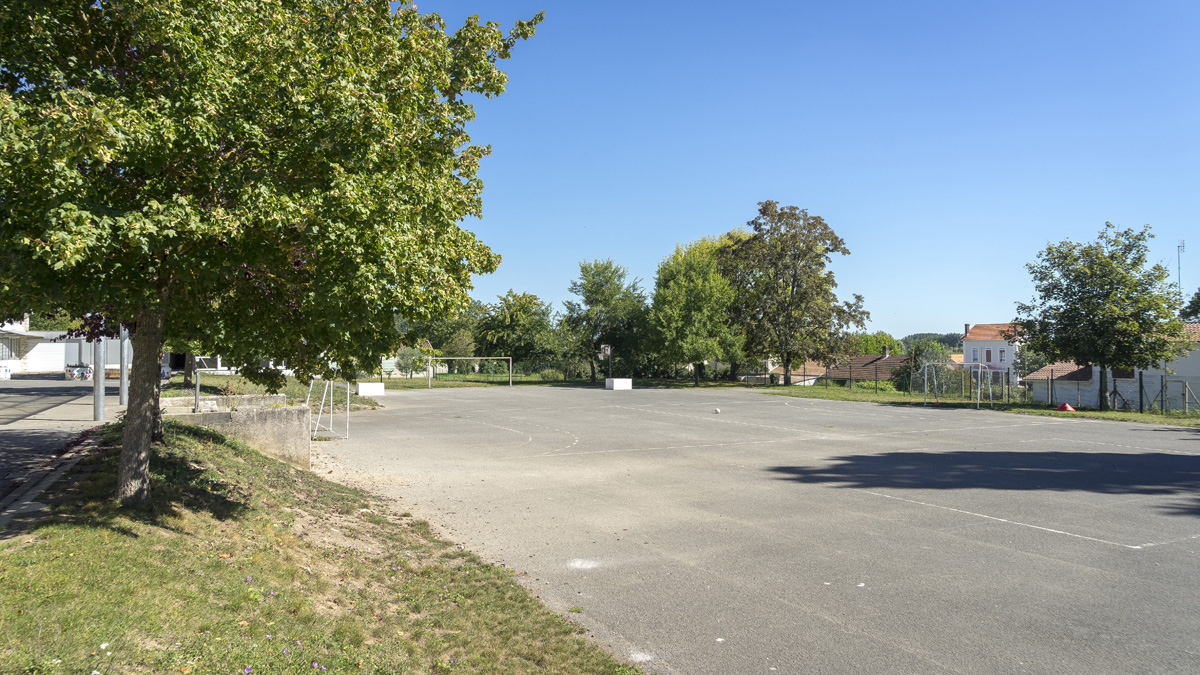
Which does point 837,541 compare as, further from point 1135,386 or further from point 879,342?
point 879,342

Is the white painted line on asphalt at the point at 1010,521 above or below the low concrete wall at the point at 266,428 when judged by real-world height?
below

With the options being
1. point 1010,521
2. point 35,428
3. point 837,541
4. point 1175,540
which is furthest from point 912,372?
point 35,428

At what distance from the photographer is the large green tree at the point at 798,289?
50219 millimetres

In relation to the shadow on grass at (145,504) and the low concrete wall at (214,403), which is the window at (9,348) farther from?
the shadow on grass at (145,504)

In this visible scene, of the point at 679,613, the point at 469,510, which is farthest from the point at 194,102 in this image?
the point at 469,510

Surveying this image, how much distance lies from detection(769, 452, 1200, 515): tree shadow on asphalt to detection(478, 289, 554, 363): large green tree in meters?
47.0

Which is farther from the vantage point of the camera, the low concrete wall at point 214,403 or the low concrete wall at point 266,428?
the low concrete wall at point 214,403

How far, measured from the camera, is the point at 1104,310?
29.7 m

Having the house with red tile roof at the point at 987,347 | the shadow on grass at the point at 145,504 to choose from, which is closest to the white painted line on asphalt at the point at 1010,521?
the shadow on grass at the point at 145,504

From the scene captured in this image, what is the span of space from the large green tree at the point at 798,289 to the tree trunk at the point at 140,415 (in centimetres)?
4699

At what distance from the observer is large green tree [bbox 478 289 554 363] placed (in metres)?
62.0

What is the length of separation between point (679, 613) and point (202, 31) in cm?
608

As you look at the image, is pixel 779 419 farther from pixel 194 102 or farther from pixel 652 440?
pixel 194 102

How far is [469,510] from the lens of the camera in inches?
379
